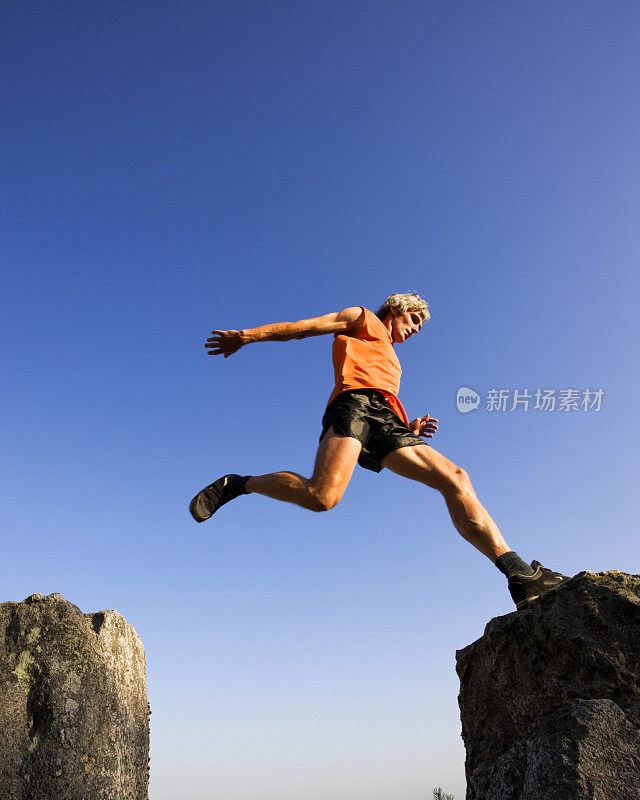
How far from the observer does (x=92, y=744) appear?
264 centimetres

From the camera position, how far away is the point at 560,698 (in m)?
2.25

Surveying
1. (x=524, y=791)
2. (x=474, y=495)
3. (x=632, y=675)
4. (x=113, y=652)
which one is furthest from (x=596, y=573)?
(x=113, y=652)

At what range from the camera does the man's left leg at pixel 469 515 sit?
3.04 m

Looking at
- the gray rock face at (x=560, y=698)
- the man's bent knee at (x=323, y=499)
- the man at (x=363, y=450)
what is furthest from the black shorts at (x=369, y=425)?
the gray rock face at (x=560, y=698)

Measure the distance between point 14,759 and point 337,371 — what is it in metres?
2.74

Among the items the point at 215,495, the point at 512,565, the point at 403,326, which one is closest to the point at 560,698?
the point at 512,565

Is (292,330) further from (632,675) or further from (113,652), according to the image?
(632,675)

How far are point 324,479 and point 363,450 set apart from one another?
1.31ft

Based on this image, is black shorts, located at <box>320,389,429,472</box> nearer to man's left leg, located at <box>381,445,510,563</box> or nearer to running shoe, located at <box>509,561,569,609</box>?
man's left leg, located at <box>381,445,510,563</box>

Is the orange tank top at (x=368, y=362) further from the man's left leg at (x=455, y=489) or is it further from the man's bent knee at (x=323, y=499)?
the man's bent knee at (x=323, y=499)

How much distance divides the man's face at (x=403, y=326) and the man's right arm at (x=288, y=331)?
0.41 m

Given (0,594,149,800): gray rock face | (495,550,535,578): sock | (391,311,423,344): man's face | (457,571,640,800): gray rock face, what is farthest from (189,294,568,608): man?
(0,594,149,800): gray rock face

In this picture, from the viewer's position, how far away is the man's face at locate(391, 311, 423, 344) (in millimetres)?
4730

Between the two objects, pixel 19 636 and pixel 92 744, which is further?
pixel 19 636
